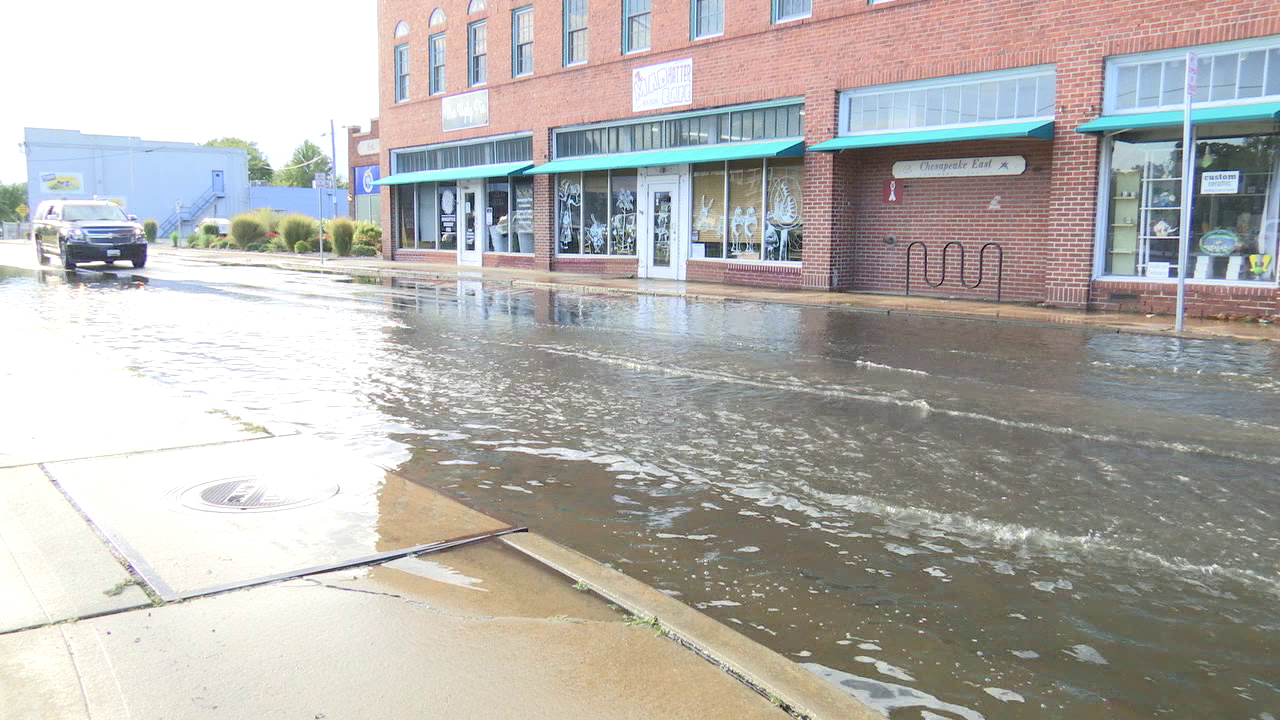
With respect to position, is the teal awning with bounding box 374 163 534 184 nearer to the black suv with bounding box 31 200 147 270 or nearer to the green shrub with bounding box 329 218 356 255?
the green shrub with bounding box 329 218 356 255

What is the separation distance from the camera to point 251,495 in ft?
18.6

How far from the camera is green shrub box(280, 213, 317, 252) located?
44688mm

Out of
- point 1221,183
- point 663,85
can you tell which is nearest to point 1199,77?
point 1221,183

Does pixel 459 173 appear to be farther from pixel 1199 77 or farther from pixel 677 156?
pixel 1199 77

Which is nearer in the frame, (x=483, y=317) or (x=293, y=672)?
(x=293, y=672)

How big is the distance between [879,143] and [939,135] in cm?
140

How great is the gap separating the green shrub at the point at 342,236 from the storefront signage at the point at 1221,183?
3260cm

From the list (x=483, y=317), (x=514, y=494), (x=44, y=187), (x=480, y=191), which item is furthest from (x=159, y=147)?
(x=514, y=494)

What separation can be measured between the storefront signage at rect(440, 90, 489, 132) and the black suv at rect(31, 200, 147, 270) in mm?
10068

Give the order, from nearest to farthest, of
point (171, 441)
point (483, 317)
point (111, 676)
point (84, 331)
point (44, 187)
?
point (111, 676) < point (171, 441) < point (84, 331) < point (483, 317) < point (44, 187)

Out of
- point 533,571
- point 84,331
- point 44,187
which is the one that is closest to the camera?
point 533,571

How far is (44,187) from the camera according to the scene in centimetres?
7894

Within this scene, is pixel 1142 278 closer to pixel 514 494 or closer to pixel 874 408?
pixel 874 408

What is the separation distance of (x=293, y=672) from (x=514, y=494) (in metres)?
2.68
